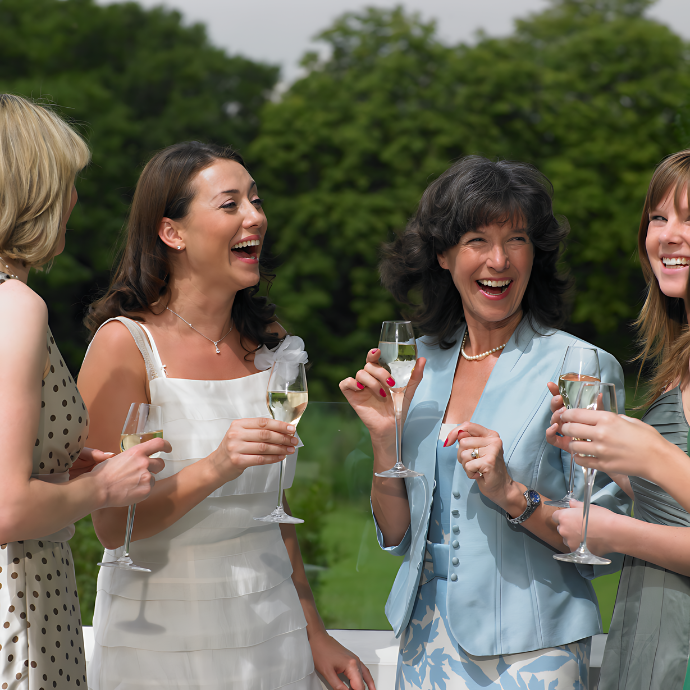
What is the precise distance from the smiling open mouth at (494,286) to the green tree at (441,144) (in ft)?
38.7

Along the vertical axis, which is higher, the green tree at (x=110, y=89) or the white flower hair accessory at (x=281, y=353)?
the green tree at (x=110, y=89)

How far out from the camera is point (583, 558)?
6.70ft

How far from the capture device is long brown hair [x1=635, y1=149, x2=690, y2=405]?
248 cm

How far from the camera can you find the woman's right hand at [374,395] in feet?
8.38

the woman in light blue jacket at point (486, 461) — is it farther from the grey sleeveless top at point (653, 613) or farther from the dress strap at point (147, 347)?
the dress strap at point (147, 347)

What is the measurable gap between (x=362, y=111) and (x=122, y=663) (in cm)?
1392

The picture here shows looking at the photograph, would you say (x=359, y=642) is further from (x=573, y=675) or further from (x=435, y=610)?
(x=573, y=675)

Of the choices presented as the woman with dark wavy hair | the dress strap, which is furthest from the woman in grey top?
the dress strap

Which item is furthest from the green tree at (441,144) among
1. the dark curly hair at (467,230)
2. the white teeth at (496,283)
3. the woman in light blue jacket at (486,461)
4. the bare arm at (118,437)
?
the bare arm at (118,437)

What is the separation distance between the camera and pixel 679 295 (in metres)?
2.50

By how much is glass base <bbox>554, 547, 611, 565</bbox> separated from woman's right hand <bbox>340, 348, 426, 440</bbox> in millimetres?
746

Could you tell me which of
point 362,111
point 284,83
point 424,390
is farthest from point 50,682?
point 284,83

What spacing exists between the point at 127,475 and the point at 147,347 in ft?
2.16

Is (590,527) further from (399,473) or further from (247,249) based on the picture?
(247,249)
